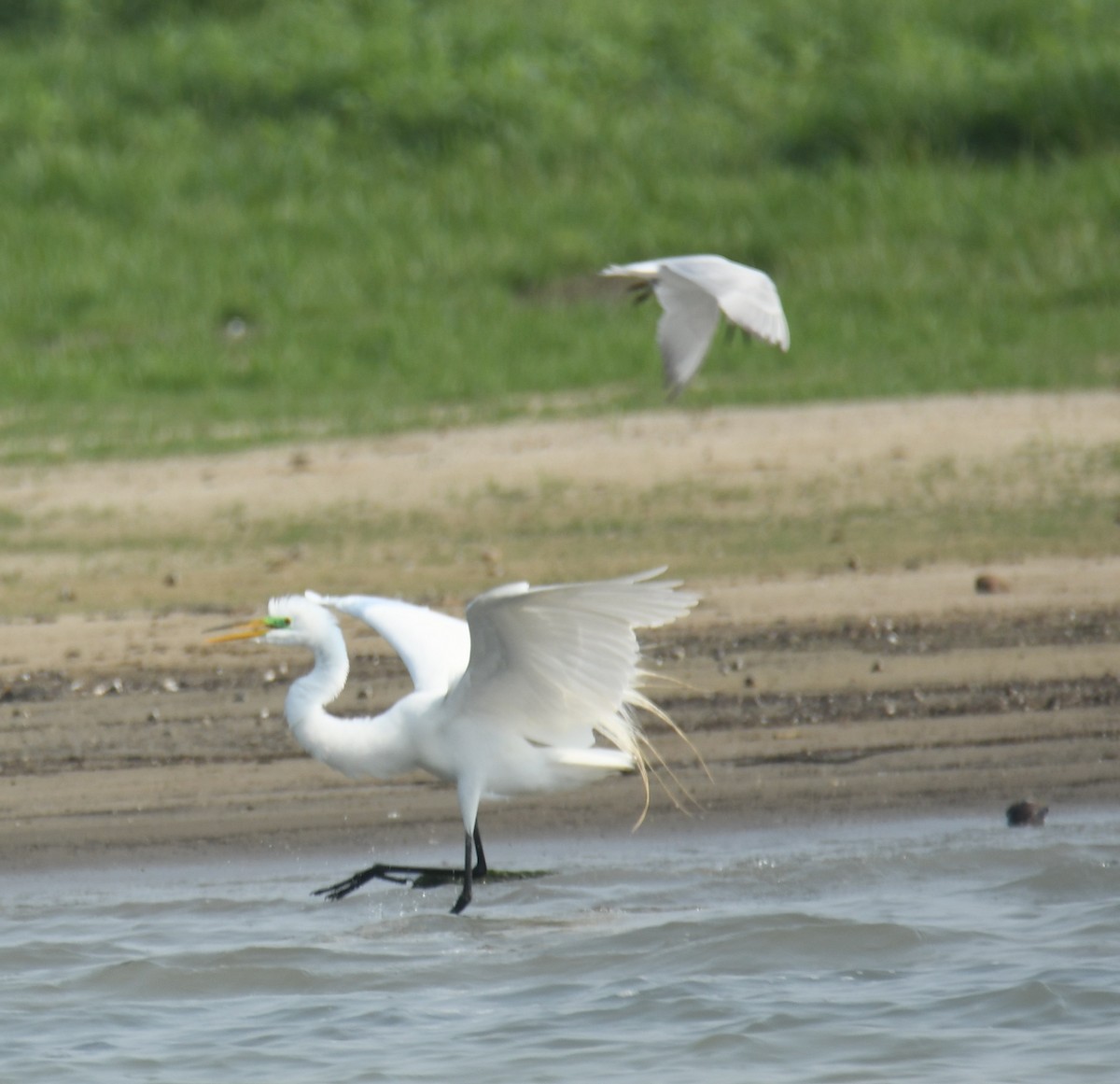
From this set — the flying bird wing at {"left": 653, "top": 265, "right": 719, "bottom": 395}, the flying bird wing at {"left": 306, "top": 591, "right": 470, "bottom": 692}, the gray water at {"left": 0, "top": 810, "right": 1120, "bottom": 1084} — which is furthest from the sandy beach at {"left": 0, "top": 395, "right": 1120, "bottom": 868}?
the flying bird wing at {"left": 653, "top": 265, "right": 719, "bottom": 395}

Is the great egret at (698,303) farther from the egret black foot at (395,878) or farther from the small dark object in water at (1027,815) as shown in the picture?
the egret black foot at (395,878)

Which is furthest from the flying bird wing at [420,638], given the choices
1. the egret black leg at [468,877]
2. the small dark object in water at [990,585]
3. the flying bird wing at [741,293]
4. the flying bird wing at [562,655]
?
the small dark object in water at [990,585]

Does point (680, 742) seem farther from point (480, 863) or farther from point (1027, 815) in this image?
point (1027, 815)

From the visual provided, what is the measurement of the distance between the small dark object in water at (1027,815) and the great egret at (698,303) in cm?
145

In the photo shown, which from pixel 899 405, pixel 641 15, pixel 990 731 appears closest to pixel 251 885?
pixel 990 731

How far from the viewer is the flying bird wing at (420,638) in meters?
6.40

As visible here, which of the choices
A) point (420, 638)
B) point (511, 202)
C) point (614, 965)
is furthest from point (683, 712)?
point (511, 202)

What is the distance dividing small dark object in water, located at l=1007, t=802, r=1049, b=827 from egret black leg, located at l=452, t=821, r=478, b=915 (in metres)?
1.51

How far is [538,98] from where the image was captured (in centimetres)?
1530

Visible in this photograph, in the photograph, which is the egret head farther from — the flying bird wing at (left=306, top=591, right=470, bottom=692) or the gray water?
the gray water

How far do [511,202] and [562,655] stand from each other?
8697 millimetres

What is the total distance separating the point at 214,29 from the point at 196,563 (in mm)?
8945

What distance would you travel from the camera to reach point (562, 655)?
18.8 feet

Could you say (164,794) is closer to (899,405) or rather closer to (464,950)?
(464,950)
